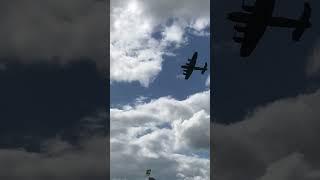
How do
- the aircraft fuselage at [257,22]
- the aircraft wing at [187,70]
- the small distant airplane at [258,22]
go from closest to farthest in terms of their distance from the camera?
the small distant airplane at [258,22], the aircraft fuselage at [257,22], the aircraft wing at [187,70]

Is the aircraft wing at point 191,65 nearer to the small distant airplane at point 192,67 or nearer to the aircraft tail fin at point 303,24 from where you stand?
the small distant airplane at point 192,67

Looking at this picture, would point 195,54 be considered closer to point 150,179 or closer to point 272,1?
point 150,179

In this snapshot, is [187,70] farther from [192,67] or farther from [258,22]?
[258,22]

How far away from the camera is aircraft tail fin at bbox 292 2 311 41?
246ft

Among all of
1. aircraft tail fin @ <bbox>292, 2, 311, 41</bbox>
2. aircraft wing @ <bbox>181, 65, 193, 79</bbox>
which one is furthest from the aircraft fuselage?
aircraft wing @ <bbox>181, 65, 193, 79</bbox>

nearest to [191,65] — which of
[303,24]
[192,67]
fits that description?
[192,67]

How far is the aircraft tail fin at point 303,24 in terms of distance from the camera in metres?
75.1

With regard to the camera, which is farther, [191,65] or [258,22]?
[191,65]

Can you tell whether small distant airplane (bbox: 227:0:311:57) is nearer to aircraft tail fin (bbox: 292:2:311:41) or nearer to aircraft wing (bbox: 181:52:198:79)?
aircraft tail fin (bbox: 292:2:311:41)

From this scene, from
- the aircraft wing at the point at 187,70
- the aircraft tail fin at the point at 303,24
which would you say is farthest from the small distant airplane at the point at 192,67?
the aircraft tail fin at the point at 303,24

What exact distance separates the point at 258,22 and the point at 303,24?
10.2m

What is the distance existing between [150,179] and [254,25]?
7724cm

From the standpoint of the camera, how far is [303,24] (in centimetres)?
7512

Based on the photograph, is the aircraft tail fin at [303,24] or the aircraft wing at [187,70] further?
the aircraft wing at [187,70]
